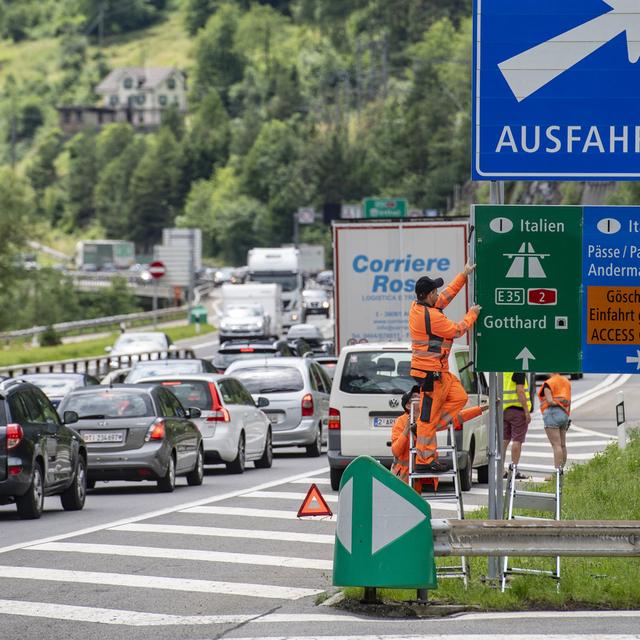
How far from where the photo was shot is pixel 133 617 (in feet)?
35.3

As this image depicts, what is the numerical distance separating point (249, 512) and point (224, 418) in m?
6.34

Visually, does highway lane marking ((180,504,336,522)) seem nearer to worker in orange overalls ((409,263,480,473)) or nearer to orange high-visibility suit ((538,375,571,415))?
worker in orange overalls ((409,263,480,473))

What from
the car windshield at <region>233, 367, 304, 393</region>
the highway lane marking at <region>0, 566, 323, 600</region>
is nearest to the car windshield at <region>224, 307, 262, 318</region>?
the car windshield at <region>233, 367, 304, 393</region>

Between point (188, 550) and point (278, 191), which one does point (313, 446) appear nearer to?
point (188, 550)

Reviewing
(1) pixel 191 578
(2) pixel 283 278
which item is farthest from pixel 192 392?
(2) pixel 283 278

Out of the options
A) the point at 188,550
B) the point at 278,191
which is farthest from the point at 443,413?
the point at 278,191

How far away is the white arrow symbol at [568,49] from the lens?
38.7 feet

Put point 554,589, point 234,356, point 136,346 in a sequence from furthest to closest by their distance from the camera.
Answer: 1. point 136,346
2. point 234,356
3. point 554,589

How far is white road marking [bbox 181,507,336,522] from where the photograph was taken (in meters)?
17.5

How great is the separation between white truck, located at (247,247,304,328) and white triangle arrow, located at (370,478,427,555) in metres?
66.9

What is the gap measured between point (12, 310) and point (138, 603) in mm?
79813

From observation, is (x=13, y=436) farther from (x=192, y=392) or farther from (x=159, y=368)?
(x=159, y=368)

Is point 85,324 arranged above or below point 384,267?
below

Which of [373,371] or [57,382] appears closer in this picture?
[373,371]
